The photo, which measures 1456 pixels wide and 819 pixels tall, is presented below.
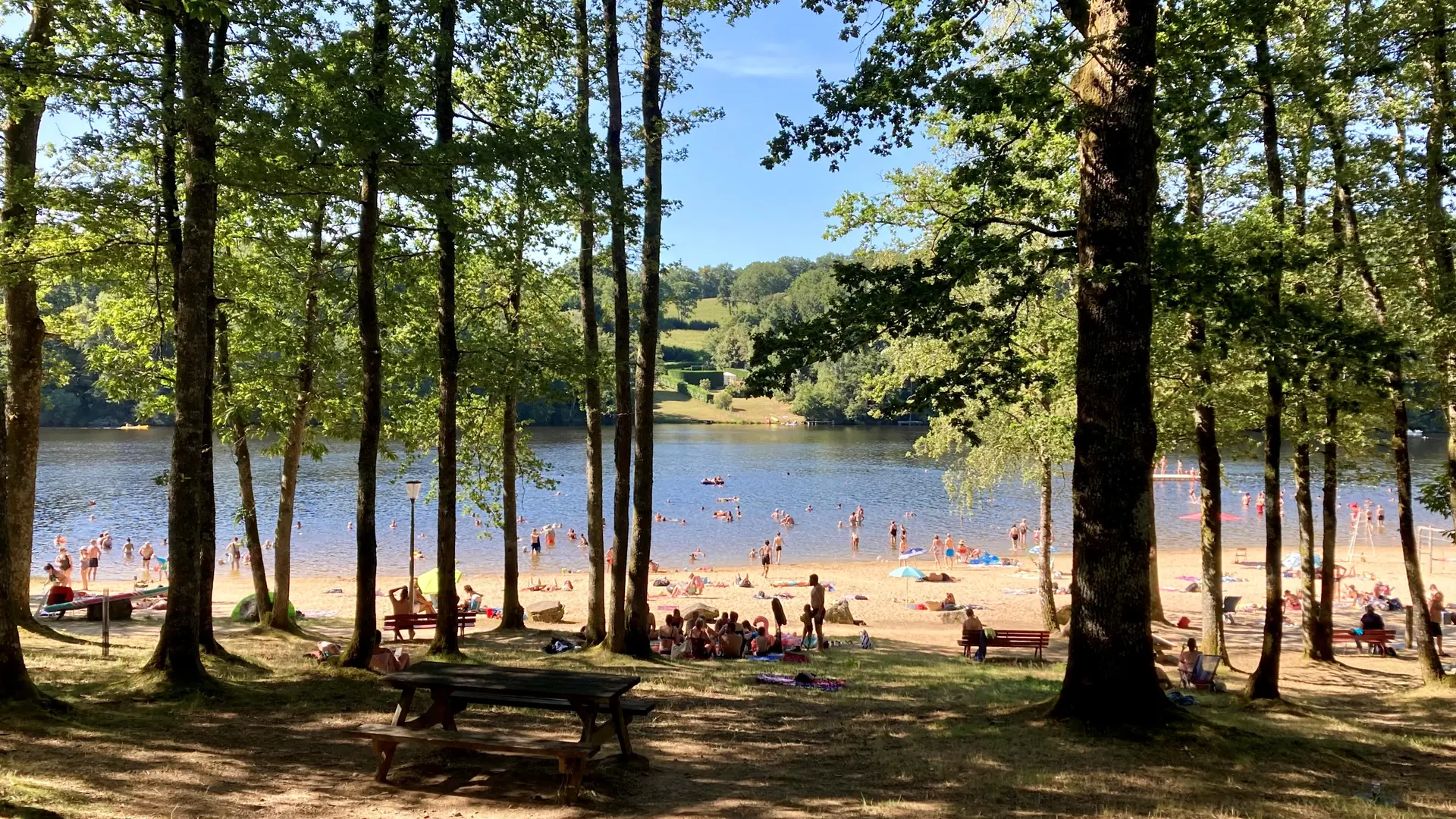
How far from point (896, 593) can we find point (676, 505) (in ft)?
88.4

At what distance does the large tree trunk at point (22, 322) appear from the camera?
997 cm

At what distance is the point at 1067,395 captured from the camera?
1599cm

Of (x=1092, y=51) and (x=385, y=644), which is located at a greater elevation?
(x=1092, y=51)

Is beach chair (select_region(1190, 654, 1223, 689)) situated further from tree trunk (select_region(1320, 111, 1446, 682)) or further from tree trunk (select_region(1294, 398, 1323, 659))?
tree trunk (select_region(1320, 111, 1446, 682))

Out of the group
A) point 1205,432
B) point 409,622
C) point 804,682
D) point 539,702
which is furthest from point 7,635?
point 1205,432

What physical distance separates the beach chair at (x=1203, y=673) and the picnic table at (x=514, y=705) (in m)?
9.05

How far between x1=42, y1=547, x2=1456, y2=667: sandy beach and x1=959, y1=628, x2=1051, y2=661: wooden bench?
0.80 m

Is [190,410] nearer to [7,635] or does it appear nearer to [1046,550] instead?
[7,635]

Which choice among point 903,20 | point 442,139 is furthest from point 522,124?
point 903,20

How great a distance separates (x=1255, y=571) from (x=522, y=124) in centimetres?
3198

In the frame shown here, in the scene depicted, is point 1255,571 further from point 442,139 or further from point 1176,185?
point 442,139

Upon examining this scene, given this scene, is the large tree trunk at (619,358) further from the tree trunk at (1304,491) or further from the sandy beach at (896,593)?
the tree trunk at (1304,491)

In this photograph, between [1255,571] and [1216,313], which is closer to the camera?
[1216,313]

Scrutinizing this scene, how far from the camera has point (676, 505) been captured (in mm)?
53719
